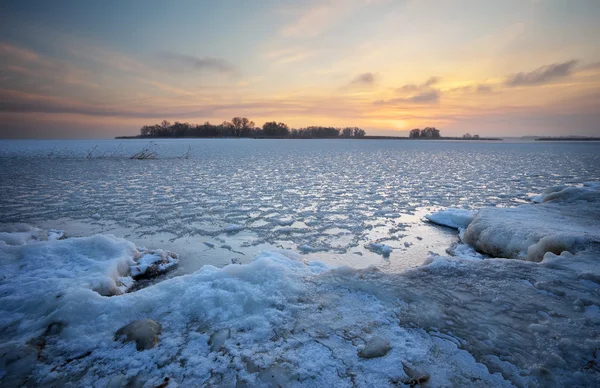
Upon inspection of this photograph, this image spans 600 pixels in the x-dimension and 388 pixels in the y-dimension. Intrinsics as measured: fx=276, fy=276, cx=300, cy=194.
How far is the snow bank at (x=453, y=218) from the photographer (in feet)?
22.5

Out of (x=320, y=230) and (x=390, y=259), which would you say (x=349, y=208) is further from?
(x=390, y=259)

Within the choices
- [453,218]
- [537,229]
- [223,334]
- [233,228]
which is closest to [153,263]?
[233,228]

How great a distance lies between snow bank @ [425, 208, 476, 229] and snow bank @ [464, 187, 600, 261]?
379 mm

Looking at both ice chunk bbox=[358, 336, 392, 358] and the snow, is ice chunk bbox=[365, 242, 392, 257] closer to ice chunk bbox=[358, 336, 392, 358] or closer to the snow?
the snow

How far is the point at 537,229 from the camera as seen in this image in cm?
524

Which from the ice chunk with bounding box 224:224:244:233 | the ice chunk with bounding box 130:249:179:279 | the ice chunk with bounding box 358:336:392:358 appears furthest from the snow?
the ice chunk with bounding box 224:224:244:233

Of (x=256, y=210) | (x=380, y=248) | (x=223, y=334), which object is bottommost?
(x=380, y=248)

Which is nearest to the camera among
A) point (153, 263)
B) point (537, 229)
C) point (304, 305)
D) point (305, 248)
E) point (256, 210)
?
point (304, 305)

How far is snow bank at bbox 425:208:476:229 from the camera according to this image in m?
6.86

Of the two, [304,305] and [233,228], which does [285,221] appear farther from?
[304,305]

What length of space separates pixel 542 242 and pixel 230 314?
508 cm

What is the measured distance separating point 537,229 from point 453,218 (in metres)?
1.92

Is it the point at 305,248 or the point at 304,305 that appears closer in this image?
the point at 304,305

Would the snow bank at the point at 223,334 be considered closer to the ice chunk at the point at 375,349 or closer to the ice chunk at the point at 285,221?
the ice chunk at the point at 375,349
